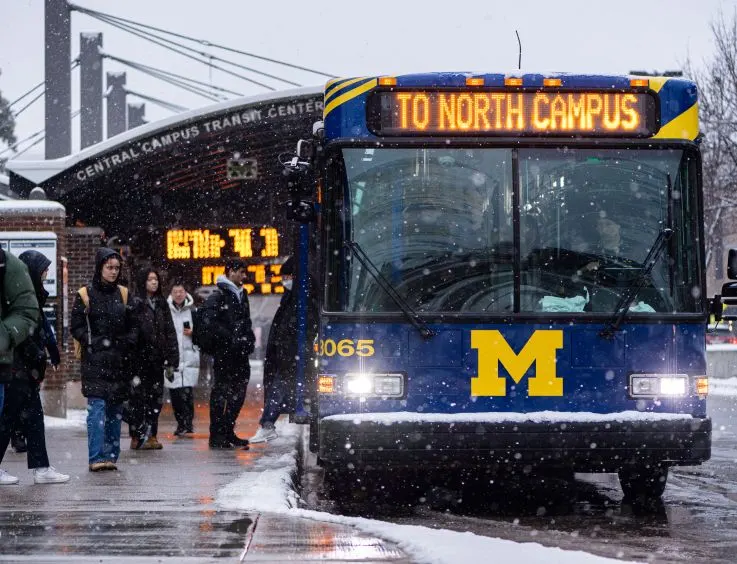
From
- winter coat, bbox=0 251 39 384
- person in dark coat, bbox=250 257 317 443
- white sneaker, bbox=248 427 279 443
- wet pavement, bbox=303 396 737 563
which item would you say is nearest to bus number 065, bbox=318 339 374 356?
wet pavement, bbox=303 396 737 563

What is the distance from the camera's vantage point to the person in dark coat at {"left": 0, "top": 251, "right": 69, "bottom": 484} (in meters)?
9.48

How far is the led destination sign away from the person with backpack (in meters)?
2.68

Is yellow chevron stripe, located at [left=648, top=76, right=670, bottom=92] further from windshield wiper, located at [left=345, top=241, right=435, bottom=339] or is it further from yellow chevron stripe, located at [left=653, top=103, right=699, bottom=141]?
windshield wiper, located at [left=345, top=241, right=435, bottom=339]

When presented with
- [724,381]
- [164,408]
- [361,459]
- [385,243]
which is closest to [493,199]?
[385,243]

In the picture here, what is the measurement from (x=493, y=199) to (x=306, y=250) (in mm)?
2837

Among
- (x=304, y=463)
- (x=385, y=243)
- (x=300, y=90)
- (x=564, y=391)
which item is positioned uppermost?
(x=300, y=90)

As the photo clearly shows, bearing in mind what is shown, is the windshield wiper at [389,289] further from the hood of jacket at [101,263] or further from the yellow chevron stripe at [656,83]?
the hood of jacket at [101,263]

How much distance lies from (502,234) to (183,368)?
22.9 feet

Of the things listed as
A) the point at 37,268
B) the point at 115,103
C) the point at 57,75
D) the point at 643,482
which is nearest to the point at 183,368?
the point at 37,268

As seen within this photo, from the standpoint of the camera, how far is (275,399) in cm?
1378

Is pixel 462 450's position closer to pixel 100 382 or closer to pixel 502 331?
pixel 502 331

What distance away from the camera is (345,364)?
9.15m

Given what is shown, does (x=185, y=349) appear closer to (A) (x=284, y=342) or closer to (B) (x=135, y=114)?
(A) (x=284, y=342)

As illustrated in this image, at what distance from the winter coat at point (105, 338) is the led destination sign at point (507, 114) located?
280 cm
